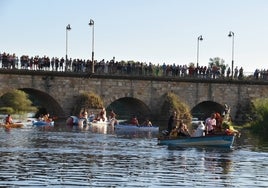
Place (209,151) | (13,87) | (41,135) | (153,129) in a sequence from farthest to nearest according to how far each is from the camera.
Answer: (13,87) → (153,129) → (41,135) → (209,151)

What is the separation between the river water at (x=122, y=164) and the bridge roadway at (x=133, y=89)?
72.6 ft

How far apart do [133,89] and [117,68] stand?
2533 mm

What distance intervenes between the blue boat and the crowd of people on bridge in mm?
26746

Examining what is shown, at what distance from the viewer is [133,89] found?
7169cm

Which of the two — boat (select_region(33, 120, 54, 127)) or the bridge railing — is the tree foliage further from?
boat (select_region(33, 120, 54, 127))

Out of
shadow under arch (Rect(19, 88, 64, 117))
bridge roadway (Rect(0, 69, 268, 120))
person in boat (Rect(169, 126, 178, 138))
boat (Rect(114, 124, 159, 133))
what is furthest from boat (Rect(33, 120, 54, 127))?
person in boat (Rect(169, 126, 178, 138))

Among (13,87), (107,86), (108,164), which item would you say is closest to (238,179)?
(108,164)

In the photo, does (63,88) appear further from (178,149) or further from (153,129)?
(178,149)

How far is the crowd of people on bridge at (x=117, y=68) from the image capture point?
211 feet

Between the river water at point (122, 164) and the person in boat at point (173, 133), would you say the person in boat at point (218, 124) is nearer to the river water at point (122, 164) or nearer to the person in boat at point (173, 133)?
the river water at point (122, 164)

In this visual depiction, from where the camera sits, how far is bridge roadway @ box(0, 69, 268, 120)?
64438 mm

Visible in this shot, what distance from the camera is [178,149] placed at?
38.2m

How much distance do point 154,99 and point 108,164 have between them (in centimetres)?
4452

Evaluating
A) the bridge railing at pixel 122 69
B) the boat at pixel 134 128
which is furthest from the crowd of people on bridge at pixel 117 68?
the boat at pixel 134 128
